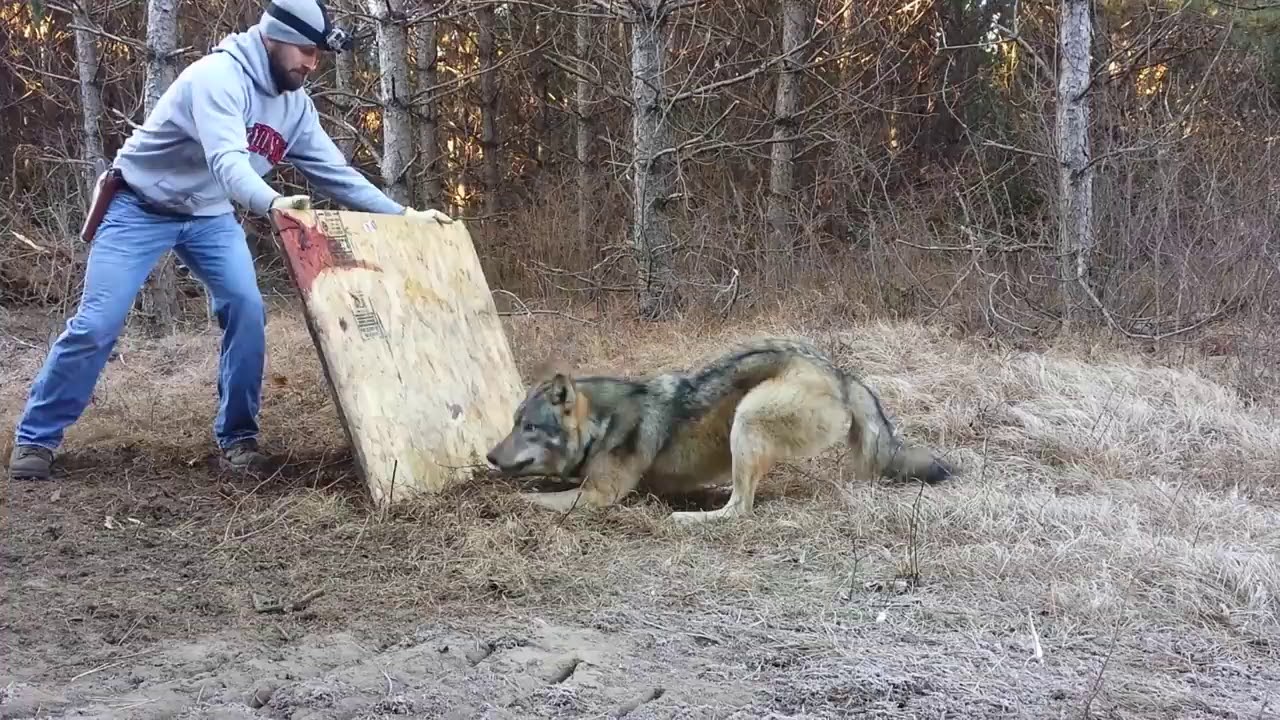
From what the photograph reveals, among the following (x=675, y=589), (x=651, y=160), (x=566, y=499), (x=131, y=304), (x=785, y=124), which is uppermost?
(x=785, y=124)

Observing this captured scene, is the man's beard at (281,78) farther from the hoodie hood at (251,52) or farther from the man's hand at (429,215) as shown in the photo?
the man's hand at (429,215)

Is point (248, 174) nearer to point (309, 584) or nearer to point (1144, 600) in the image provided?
point (309, 584)

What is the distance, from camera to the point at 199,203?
512 centimetres

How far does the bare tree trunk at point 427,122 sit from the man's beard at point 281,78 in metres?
6.61

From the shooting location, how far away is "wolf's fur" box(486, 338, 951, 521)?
4.77 meters

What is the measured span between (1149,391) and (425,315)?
16.2 feet

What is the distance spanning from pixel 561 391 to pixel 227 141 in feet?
6.59

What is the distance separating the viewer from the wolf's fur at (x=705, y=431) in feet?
15.6

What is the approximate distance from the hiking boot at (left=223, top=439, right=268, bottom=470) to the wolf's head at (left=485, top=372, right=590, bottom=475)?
1.42 meters

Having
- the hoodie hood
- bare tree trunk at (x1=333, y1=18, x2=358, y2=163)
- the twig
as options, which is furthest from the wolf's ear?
bare tree trunk at (x1=333, y1=18, x2=358, y2=163)

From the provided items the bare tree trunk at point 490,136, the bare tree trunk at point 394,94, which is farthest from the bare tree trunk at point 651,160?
the bare tree trunk at point 490,136

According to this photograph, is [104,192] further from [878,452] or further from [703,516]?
[878,452]

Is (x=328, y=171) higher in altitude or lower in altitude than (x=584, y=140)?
lower

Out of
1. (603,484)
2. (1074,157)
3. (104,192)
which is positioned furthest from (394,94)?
(1074,157)
